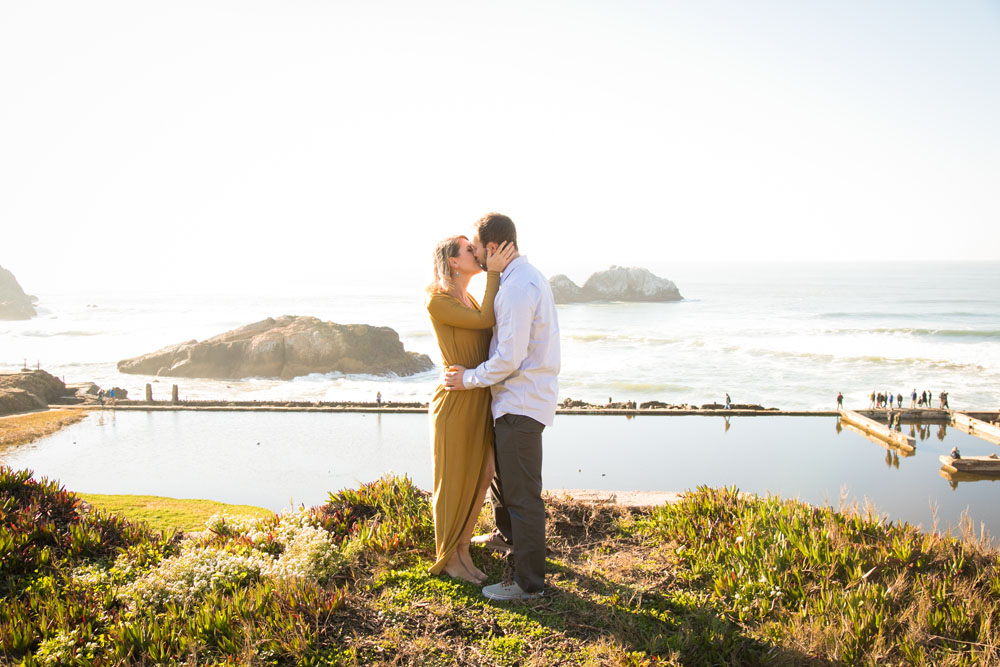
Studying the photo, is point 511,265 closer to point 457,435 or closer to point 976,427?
point 457,435

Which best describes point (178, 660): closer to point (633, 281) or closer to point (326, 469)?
point (326, 469)

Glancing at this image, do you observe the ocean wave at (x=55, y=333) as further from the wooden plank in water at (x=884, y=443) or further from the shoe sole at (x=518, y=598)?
the shoe sole at (x=518, y=598)

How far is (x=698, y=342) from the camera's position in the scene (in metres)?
52.4

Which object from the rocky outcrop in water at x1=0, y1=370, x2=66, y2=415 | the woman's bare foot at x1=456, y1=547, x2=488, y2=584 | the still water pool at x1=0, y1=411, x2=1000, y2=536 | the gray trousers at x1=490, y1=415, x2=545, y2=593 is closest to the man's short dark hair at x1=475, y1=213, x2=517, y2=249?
Result: the gray trousers at x1=490, y1=415, x2=545, y2=593

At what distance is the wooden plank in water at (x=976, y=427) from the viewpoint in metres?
22.7

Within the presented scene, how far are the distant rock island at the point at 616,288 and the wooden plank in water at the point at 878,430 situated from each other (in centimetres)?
7404

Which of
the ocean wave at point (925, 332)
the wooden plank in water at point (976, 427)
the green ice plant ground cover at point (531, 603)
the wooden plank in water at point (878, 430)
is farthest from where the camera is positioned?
the ocean wave at point (925, 332)

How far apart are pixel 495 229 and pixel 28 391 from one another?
33.4 metres

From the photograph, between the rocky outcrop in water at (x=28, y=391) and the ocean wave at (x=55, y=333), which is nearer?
the rocky outcrop in water at (x=28, y=391)

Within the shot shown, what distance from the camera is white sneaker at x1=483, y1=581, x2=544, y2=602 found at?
364 cm

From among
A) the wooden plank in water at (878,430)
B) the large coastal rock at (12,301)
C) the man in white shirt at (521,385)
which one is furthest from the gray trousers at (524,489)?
the large coastal rock at (12,301)

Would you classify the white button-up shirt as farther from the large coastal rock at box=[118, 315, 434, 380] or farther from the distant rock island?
the distant rock island

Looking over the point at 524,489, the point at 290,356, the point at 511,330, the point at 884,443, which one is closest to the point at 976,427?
the point at 884,443

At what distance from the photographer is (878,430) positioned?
22969 millimetres
